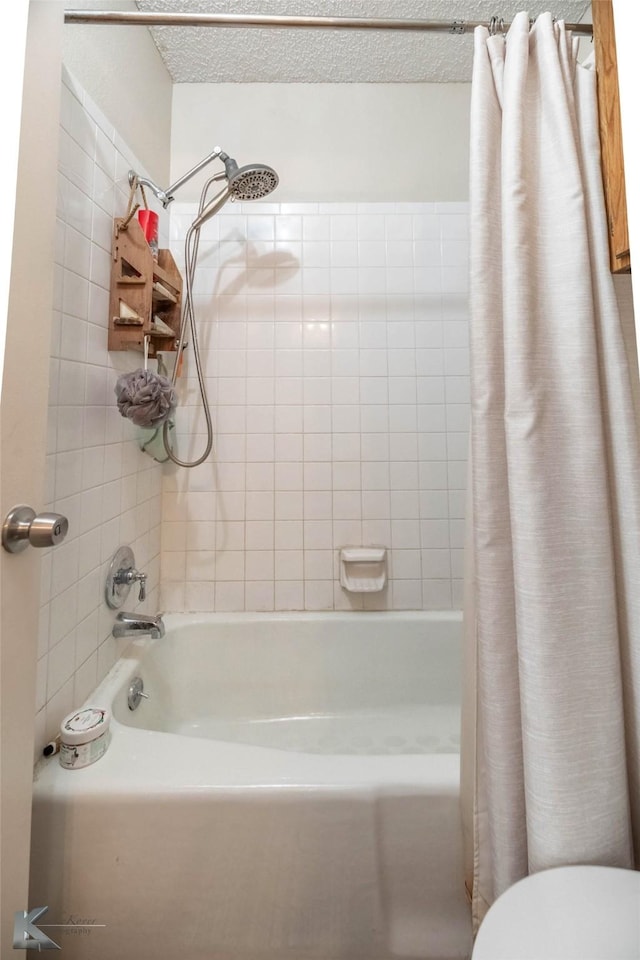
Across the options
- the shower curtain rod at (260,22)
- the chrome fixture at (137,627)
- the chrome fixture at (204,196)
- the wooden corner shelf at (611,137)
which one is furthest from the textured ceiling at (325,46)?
the chrome fixture at (137,627)

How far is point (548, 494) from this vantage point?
1.91ft

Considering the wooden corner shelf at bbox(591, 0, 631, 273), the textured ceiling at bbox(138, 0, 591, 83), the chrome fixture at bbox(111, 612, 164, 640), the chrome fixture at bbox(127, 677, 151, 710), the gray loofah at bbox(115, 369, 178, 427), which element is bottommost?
the chrome fixture at bbox(127, 677, 151, 710)

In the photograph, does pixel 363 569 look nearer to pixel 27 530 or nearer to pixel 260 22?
pixel 27 530

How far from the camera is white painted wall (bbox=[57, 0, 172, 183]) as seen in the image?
98cm

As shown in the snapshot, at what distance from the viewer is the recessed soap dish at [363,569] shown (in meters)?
1.41

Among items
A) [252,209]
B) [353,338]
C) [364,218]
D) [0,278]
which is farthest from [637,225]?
[252,209]

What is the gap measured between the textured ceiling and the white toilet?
204 cm

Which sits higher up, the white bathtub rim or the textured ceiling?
the textured ceiling

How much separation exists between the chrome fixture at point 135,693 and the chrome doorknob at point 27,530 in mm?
707

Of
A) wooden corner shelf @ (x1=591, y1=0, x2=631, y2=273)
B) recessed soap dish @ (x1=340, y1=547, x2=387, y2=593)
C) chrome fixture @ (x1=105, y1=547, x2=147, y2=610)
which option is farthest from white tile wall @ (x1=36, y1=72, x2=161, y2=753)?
wooden corner shelf @ (x1=591, y1=0, x2=631, y2=273)

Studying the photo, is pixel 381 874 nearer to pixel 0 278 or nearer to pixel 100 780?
pixel 100 780

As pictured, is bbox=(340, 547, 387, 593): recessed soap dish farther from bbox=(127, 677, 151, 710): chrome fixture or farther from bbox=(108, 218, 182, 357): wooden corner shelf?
bbox=(108, 218, 182, 357): wooden corner shelf

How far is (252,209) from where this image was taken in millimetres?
1502

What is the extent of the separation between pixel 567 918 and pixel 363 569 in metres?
1.00
